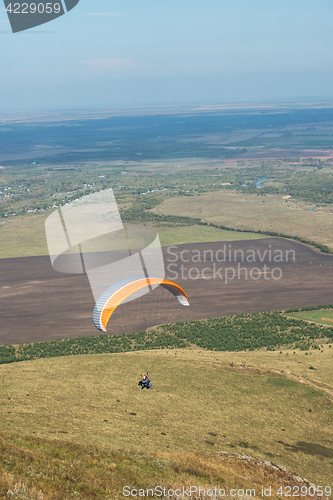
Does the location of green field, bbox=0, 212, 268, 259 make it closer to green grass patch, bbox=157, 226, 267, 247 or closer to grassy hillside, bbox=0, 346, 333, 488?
green grass patch, bbox=157, 226, 267, 247

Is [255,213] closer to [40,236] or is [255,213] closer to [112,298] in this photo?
[40,236]

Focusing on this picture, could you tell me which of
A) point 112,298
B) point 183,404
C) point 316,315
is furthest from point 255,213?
point 112,298

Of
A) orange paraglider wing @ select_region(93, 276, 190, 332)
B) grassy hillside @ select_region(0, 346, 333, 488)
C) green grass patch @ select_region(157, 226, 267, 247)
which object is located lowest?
green grass patch @ select_region(157, 226, 267, 247)

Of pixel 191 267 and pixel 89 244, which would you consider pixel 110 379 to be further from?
pixel 89 244

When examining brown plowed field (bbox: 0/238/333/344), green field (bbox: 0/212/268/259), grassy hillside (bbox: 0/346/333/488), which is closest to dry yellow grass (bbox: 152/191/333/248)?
green field (bbox: 0/212/268/259)

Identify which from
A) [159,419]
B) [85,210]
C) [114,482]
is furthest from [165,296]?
[85,210]
